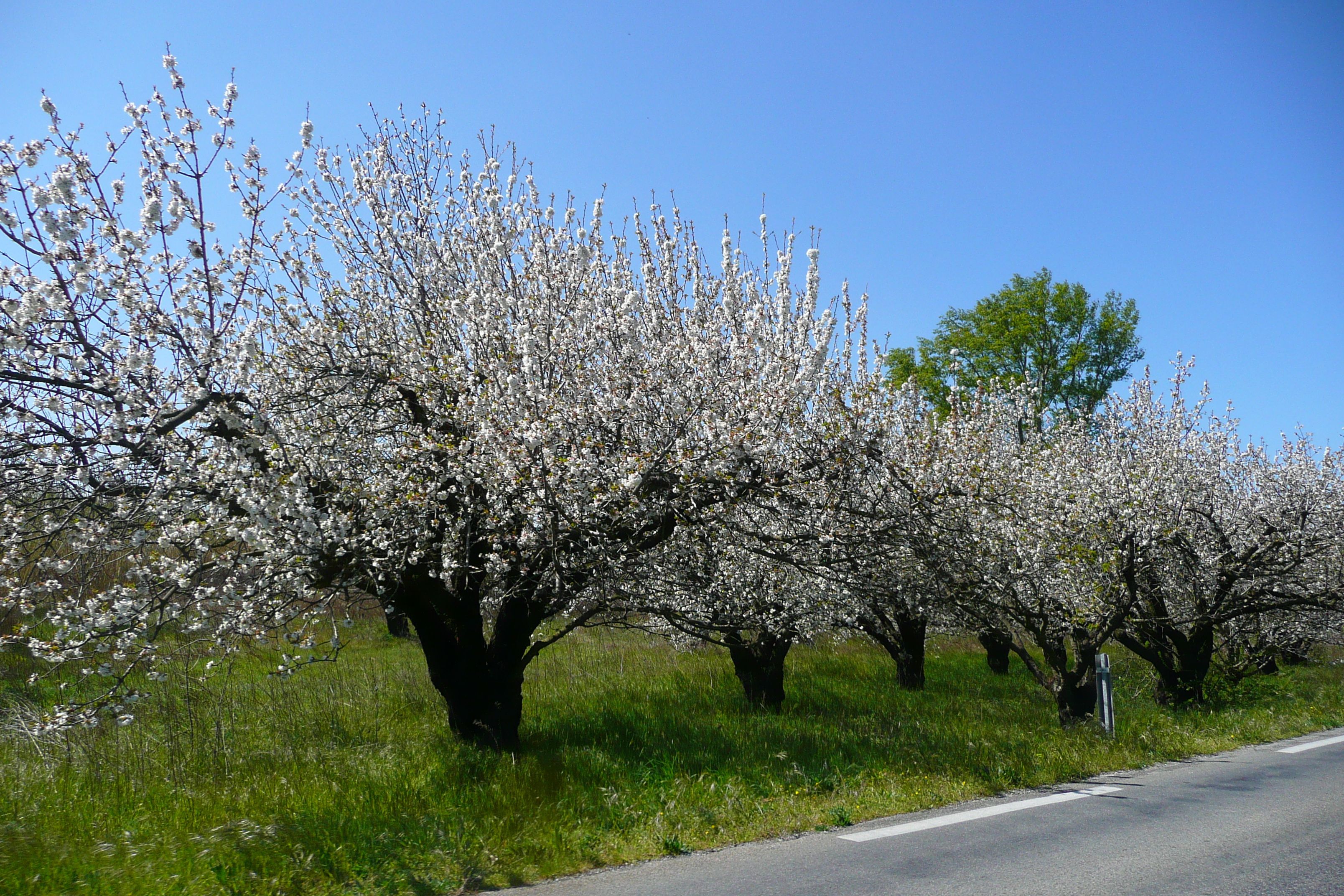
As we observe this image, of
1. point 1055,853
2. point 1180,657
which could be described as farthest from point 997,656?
point 1055,853

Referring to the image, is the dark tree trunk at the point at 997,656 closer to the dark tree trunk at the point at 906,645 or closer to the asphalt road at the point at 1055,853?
the dark tree trunk at the point at 906,645

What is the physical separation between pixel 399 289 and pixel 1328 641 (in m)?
20.2

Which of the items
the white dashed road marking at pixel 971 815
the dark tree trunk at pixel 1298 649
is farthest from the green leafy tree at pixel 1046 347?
the white dashed road marking at pixel 971 815

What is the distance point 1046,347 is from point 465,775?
34633 millimetres

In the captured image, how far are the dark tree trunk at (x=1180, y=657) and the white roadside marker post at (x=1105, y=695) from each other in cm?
401

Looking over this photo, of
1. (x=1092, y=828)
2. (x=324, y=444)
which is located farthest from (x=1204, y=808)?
(x=324, y=444)

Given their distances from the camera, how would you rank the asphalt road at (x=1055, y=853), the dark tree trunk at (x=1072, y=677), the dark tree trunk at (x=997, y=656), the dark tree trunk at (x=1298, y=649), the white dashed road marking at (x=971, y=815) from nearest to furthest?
the asphalt road at (x=1055, y=853), the white dashed road marking at (x=971, y=815), the dark tree trunk at (x=1072, y=677), the dark tree trunk at (x=1298, y=649), the dark tree trunk at (x=997, y=656)

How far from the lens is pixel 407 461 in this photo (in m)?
6.73

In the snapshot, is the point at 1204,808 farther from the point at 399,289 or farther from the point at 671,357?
the point at 399,289

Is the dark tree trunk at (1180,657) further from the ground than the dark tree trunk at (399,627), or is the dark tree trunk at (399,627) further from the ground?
the dark tree trunk at (399,627)

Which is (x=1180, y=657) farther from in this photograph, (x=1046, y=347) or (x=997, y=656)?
(x=1046, y=347)

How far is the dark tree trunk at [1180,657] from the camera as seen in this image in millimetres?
12938

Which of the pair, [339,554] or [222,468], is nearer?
[222,468]

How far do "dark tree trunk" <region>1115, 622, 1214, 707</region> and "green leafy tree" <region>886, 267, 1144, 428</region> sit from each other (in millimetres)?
22052
